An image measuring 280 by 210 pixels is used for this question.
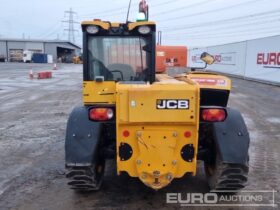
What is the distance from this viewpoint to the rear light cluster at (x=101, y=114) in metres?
4.07

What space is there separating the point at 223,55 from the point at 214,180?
1145 inches

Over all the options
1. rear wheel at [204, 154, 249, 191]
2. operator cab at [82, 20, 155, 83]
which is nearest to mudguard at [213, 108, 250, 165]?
rear wheel at [204, 154, 249, 191]

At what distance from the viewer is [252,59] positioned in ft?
81.1

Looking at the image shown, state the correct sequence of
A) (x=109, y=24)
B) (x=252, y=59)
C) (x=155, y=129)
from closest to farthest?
1. (x=155, y=129)
2. (x=109, y=24)
3. (x=252, y=59)

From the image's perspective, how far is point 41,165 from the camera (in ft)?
19.6

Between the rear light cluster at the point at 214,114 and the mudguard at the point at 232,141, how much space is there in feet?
0.84

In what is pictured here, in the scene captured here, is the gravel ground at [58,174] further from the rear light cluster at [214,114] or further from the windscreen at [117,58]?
the windscreen at [117,58]

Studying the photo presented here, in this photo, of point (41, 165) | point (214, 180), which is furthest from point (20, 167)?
point (214, 180)

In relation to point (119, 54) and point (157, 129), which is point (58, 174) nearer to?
point (119, 54)

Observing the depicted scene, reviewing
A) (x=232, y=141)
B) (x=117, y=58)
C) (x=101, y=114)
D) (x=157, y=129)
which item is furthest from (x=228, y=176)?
(x=117, y=58)

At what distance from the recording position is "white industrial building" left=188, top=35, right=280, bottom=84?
21183 millimetres

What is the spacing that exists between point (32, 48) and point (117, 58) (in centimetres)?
8402

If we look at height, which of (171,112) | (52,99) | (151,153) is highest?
(171,112)

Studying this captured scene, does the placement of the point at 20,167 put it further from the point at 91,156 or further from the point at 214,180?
the point at 214,180
